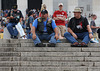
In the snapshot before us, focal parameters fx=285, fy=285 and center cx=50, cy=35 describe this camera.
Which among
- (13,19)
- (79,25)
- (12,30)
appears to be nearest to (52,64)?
(79,25)

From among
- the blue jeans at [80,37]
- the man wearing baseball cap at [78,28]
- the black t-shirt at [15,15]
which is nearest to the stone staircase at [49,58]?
the blue jeans at [80,37]

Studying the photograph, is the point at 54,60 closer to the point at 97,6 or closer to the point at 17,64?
the point at 17,64

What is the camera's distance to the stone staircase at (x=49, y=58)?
28.6 ft

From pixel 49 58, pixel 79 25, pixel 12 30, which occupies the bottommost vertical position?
pixel 49 58

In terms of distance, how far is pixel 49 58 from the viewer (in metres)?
9.38

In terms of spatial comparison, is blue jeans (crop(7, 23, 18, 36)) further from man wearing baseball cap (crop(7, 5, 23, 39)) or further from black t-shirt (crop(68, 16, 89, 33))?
black t-shirt (crop(68, 16, 89, 33))

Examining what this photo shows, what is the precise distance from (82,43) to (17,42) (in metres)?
2.56

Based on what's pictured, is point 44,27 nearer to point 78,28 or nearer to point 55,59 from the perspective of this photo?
point 78,28

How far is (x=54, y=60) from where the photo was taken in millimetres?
9359

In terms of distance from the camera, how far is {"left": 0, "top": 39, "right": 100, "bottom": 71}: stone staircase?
8.71m

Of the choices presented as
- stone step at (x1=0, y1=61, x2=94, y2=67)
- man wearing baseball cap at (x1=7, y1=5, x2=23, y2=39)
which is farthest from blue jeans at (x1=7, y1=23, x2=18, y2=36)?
stone step at (x1=0, y1=61, x2=94, y2=67)

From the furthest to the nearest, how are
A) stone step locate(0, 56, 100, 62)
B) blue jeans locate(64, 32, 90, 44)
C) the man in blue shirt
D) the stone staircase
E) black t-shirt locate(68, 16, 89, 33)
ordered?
black t-shirt locate(68, 16, 89, 33) < the man in blue shirt < blue jeans locate(64, 32, 90, 44) < stone step locate(0, 56, 100, 62) < the stone staircase

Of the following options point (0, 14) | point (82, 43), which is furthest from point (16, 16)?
point (0, 14)

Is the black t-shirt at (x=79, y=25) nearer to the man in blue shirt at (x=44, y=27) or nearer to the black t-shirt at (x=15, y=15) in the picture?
the man in blue shirt at (x=44, y=27)
